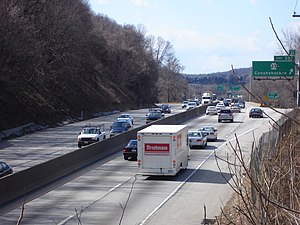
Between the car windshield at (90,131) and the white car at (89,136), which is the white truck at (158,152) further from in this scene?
the car windshield at (90,131)

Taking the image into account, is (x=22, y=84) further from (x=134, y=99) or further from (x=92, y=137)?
(x=134, y=99)

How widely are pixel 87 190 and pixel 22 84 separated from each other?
44415 mm

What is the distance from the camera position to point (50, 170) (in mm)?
28906

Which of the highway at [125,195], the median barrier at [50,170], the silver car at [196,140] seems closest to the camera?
the highway at [125,195]

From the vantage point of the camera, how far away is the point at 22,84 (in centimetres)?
6894

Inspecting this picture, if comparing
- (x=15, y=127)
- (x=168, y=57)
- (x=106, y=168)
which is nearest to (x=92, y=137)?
(x=106, y=168)

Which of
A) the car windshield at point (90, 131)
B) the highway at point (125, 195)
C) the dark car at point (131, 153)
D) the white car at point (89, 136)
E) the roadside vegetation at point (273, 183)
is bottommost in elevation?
the highway at point (125, 195)

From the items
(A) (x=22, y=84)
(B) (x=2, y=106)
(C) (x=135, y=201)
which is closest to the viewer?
(C) (x=135, y=201)

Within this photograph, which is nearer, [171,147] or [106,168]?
[171,147]

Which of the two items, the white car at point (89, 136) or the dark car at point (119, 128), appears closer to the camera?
the white car at point (89, 136)

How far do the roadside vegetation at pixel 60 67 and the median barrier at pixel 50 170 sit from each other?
19426 millimetres

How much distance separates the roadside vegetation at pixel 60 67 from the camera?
59.7 m

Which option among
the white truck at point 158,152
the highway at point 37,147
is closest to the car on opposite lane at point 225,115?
the highway at point 37,147

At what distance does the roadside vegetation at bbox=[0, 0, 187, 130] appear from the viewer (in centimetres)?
5966
